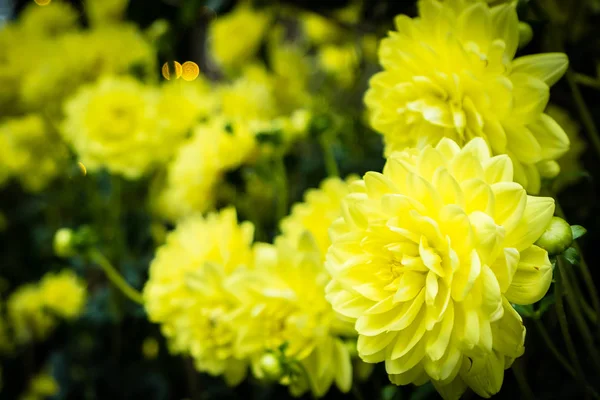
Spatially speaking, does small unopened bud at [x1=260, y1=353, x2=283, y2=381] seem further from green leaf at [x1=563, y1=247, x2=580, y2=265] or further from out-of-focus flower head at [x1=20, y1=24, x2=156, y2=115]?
out-of-focus flower head at [x1=20, y1=24, x2=156, y2=115]

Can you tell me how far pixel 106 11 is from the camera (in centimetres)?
107

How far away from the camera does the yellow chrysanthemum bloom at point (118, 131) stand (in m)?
0.75

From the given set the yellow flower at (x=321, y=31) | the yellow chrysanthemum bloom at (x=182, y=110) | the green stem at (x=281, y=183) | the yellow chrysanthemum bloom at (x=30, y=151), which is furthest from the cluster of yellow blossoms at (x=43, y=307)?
the yellow flower at (x=321, y=31)

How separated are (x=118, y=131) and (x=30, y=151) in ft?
1.35

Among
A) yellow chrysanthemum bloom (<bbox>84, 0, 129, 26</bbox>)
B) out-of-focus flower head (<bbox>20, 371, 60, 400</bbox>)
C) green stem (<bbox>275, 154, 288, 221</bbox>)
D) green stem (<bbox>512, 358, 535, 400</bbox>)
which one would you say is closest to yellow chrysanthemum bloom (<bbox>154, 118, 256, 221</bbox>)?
Result: green stem (<bbox>275, 154, 288, 221</bbox>)

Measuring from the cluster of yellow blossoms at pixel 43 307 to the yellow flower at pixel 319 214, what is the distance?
650 mm

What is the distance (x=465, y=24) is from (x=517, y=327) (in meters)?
0.21

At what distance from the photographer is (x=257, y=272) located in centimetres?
46

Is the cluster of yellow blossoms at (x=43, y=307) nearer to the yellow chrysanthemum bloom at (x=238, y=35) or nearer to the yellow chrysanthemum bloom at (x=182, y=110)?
the yellow chrysanthemum bloom at (x=182, y=110)

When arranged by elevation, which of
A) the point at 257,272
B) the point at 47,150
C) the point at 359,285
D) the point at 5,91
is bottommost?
the point at 47,150

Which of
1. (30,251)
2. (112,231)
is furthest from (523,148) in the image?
(30,251)

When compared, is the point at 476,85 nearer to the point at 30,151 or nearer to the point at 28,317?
the point at 30,151

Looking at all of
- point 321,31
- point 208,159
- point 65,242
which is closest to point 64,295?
point 65,242

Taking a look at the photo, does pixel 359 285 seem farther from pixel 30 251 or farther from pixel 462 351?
pixel 30 251
